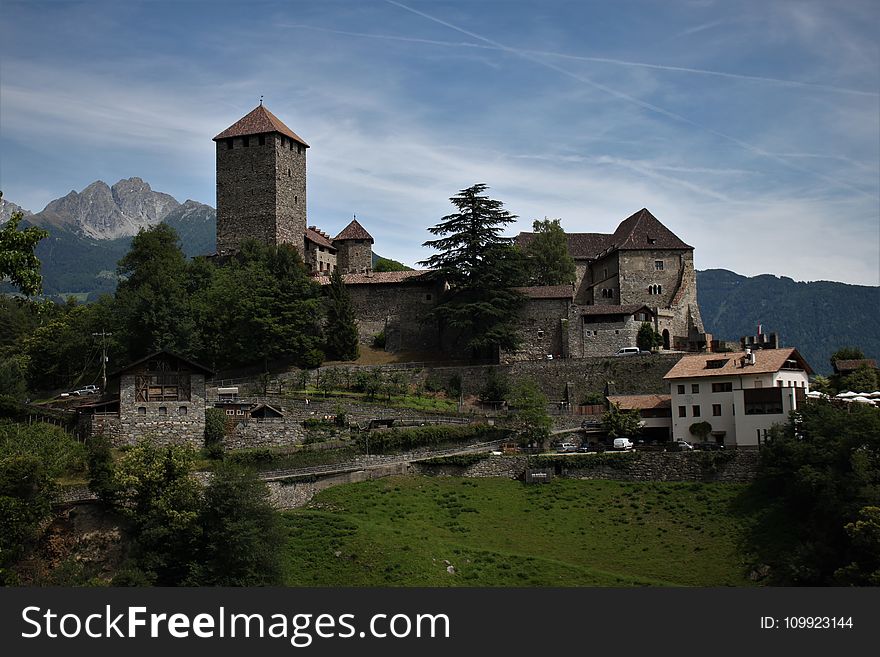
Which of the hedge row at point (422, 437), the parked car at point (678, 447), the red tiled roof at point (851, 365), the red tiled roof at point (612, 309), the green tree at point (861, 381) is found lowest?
the parked car at point (678, 447)

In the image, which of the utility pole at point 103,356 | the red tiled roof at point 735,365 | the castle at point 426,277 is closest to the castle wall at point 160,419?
the utility pole at point 103,356

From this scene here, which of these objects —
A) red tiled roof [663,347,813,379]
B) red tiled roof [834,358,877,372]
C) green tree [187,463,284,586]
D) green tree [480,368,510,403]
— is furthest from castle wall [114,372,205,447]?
red tiled roof [834,358,877,372]

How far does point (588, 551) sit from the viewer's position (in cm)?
4453

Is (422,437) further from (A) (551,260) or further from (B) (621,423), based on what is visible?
(A) (551,260)

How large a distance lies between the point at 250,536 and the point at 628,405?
27.2m

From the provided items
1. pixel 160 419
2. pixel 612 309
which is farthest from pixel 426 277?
pixel 160 419

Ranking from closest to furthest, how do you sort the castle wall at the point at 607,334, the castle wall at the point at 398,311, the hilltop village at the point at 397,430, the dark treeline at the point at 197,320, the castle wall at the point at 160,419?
the hilltop village at the point at 397,430 → the castle wall at the point at 160,419 → the dark treeline at the point at 197,320 → the castle wall at the point at 607,334 → the castle wall at the point at 398,311

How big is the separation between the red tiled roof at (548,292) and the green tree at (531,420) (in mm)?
11338

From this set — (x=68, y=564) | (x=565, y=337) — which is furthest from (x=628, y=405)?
(x=68, y=564)

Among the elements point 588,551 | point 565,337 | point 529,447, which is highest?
point 565,337

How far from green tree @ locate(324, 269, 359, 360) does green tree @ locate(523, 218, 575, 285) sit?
651 inches

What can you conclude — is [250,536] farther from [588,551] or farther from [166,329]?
[166,329]

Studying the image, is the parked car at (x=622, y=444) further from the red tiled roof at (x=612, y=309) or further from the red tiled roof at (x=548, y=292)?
the red tiled roof at (x=548, y=292)

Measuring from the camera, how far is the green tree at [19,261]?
1939 centimetres
